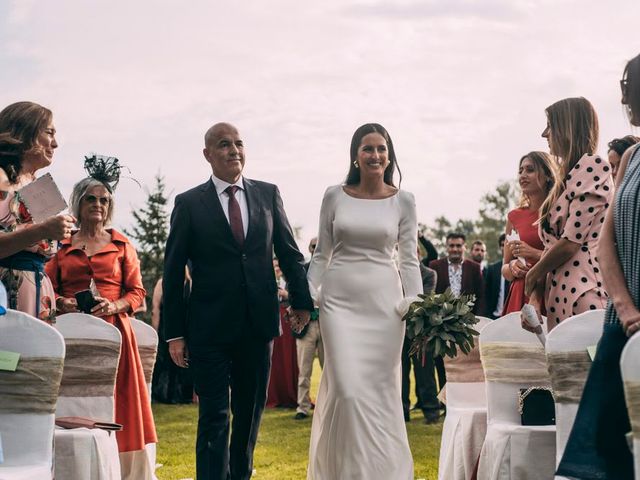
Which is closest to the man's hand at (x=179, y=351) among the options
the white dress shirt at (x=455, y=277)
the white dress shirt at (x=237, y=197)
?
the white dress shirt at (x=237, y=197)

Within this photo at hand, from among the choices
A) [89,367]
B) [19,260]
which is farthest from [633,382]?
[89,367]

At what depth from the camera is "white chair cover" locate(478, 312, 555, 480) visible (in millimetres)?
5555

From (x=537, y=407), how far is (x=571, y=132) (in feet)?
5.52

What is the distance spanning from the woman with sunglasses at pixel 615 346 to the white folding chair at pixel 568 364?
3.39 feet

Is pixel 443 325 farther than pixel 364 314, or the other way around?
pixel 364 314

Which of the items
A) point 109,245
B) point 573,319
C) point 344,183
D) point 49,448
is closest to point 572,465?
point 573,319

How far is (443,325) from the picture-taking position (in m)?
6.18

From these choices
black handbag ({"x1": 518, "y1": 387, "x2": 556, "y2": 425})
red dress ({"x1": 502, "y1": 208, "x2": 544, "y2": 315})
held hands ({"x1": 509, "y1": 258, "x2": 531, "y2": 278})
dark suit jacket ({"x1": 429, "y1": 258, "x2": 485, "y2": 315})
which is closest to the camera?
black handbag ({"x1": 518, "y1": 387, "x2": 556, "y2": 425})

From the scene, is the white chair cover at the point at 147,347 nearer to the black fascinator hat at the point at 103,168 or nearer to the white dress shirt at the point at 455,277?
the black fascinator hat at the point at 103,168

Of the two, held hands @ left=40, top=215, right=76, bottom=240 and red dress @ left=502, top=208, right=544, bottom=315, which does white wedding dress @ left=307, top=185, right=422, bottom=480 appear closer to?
red dress @ left=502, top=208, right=544, bottom=315

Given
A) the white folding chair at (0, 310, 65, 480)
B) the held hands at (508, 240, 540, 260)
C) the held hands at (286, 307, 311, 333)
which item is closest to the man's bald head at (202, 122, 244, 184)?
the held hands at (286, 307, 311, 333)

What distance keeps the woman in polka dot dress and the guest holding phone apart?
2994mm

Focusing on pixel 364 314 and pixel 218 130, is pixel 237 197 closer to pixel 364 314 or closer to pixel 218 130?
pixel 218 130

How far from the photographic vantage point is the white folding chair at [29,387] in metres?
4.30
